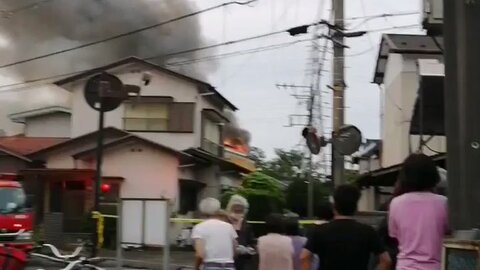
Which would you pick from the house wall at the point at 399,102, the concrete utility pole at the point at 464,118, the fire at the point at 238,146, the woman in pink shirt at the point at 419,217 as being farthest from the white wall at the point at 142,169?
the concrete utility pole at the point at 464,118

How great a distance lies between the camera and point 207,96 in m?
34.2

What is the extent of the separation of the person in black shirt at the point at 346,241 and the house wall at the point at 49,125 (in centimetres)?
3250

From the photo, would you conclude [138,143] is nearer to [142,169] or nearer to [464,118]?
[142,169]

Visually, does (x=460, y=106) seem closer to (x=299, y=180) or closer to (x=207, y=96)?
(x=299, y=180)

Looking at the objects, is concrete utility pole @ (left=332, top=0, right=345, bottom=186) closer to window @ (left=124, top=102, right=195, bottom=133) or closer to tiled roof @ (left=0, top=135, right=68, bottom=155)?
window @ (left=124, top=102, right=195, bottom=133)

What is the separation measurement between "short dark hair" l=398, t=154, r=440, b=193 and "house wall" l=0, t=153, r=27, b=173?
92.6 ft

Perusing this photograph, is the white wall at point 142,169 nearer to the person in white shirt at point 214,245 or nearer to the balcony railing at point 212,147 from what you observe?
the balcony railing at point 212,147

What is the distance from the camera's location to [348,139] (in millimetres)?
14312

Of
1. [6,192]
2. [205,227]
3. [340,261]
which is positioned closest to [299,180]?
[6,192]

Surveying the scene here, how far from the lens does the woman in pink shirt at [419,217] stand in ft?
14.9

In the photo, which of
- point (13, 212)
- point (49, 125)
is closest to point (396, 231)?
point (13, 212)

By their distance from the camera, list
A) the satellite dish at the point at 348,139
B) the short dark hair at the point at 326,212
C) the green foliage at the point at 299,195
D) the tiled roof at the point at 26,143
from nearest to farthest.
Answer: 1. the short dark hair at the point at 326,212
2. the satellite dish at the point at 348,139
3. the green foliage at the point at 299,195
4. the tiled roof at the point at 26,143

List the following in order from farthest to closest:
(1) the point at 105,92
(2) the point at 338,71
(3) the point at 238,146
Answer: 1. (3) the point at 238,146
2. (2) the point at 338,71
3. (1) the point at 105,92

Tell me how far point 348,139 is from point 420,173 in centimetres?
969
